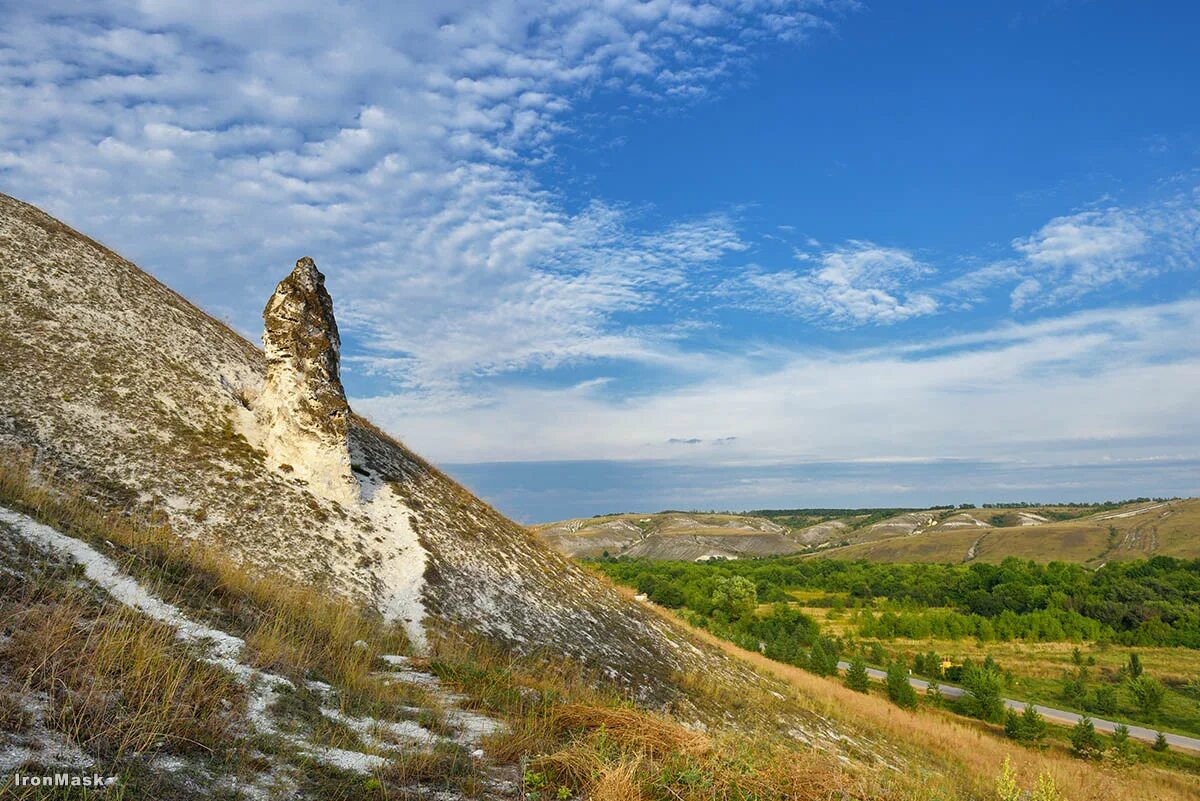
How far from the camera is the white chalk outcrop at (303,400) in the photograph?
14906 mm

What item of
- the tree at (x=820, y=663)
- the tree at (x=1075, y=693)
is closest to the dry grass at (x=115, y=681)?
the tree at (x=820, y=663)

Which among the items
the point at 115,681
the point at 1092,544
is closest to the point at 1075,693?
the point at 115,681

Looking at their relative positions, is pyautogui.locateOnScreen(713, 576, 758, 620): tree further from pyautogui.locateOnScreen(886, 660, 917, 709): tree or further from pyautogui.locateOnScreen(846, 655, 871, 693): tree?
pyautogui.locateOnScreen(886, 660, 917, 709): tree

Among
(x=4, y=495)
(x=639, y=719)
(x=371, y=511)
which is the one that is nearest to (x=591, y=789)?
(x=639, y=719)

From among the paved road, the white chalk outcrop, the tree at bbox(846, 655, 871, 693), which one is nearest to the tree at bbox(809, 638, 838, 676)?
the tree at bbox(846, 655, 871, 693)

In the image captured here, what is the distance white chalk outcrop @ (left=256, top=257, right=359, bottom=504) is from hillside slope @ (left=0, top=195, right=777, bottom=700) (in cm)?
22

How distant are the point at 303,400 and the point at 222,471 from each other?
2.32 meters

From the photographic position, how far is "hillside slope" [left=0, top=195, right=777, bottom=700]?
1236 cm

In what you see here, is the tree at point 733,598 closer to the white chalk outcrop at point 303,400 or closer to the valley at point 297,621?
the valley at point 297,621

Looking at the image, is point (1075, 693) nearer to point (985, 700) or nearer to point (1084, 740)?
point (985, 700)

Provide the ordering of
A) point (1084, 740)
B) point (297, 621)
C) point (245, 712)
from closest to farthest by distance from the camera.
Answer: point (245, 712) → point (297, 621) → point (1084, 740)

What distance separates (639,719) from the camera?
677 cm

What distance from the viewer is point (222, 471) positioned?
1366cm

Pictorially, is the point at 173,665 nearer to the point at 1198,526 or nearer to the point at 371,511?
the point at 371,511
